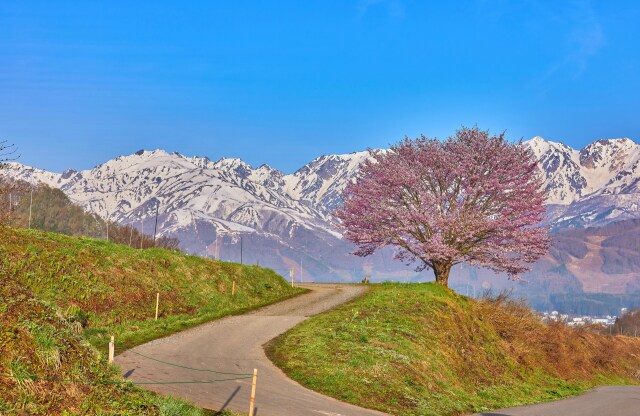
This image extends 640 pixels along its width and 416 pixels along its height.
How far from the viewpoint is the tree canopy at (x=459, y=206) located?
55312mm

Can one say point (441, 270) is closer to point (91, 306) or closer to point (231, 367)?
point (91, 306)

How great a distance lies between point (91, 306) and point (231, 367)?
13018 millimetres

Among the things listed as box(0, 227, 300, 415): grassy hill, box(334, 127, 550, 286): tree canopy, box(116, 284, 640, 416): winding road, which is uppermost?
box(334, 127, 550, 286): tree canopy

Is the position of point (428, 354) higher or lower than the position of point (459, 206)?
lower

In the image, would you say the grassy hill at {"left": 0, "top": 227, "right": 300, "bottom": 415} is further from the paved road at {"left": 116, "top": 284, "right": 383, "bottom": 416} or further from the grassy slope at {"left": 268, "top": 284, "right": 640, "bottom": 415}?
the grassy slope at {"left": 268, "top": 284, "right": 640, "bottom": 415}

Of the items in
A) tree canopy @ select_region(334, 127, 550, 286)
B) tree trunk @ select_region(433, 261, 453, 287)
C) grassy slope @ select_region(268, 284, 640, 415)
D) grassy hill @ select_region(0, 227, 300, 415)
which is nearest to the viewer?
grassy hill @ select_region(0, 227, 300, 415)

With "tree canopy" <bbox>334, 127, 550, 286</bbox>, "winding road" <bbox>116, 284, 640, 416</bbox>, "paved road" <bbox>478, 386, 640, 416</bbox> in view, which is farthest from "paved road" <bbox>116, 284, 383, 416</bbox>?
"tree canopy" <bbox>334, 127, 550, 286</bbox>

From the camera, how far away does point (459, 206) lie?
56.8m

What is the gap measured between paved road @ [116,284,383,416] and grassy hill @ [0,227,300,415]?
1929mm

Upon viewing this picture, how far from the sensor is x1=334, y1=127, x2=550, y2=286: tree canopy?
181 ft

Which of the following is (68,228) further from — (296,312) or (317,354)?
(317,354)

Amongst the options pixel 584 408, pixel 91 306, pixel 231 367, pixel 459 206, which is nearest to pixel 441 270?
pixel 459 206

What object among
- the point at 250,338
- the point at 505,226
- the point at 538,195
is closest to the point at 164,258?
the point at 250,338

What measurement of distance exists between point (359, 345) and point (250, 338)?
5.69m
